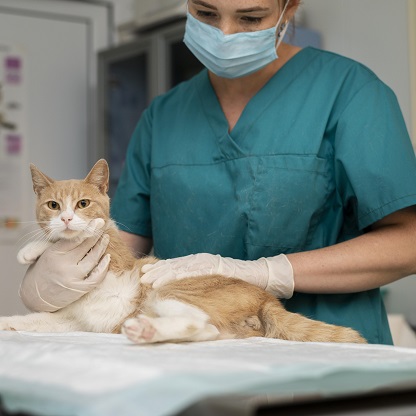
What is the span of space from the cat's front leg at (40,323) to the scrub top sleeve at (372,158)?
676mm

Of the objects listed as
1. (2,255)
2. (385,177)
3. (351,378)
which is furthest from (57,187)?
(2,255)

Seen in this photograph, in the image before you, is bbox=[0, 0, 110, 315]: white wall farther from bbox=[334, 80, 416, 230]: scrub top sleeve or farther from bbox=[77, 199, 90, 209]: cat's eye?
bbox=[334, 80, 416, 230]: scrub top sleeve

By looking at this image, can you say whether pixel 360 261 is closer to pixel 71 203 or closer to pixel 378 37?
pixel 71 203

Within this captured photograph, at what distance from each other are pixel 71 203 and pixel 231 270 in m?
0.41

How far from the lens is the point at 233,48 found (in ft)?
5.60

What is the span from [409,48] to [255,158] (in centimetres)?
158

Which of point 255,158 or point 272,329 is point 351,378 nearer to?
point 272,329

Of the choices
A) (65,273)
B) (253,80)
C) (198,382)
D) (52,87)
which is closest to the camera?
(198,382)

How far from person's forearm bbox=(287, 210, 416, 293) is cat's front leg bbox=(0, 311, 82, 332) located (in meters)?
0.51

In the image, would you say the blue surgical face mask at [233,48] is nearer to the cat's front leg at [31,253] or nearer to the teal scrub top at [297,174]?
the teal scrub top at [297,174]

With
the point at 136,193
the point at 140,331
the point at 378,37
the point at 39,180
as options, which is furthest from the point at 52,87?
the point at 140,331

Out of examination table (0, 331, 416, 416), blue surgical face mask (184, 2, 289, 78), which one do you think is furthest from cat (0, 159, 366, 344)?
blue surgical face mask (184, 2, 289, 78)

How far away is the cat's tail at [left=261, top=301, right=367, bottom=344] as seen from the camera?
1.32m

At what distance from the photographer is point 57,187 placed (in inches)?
66.4
